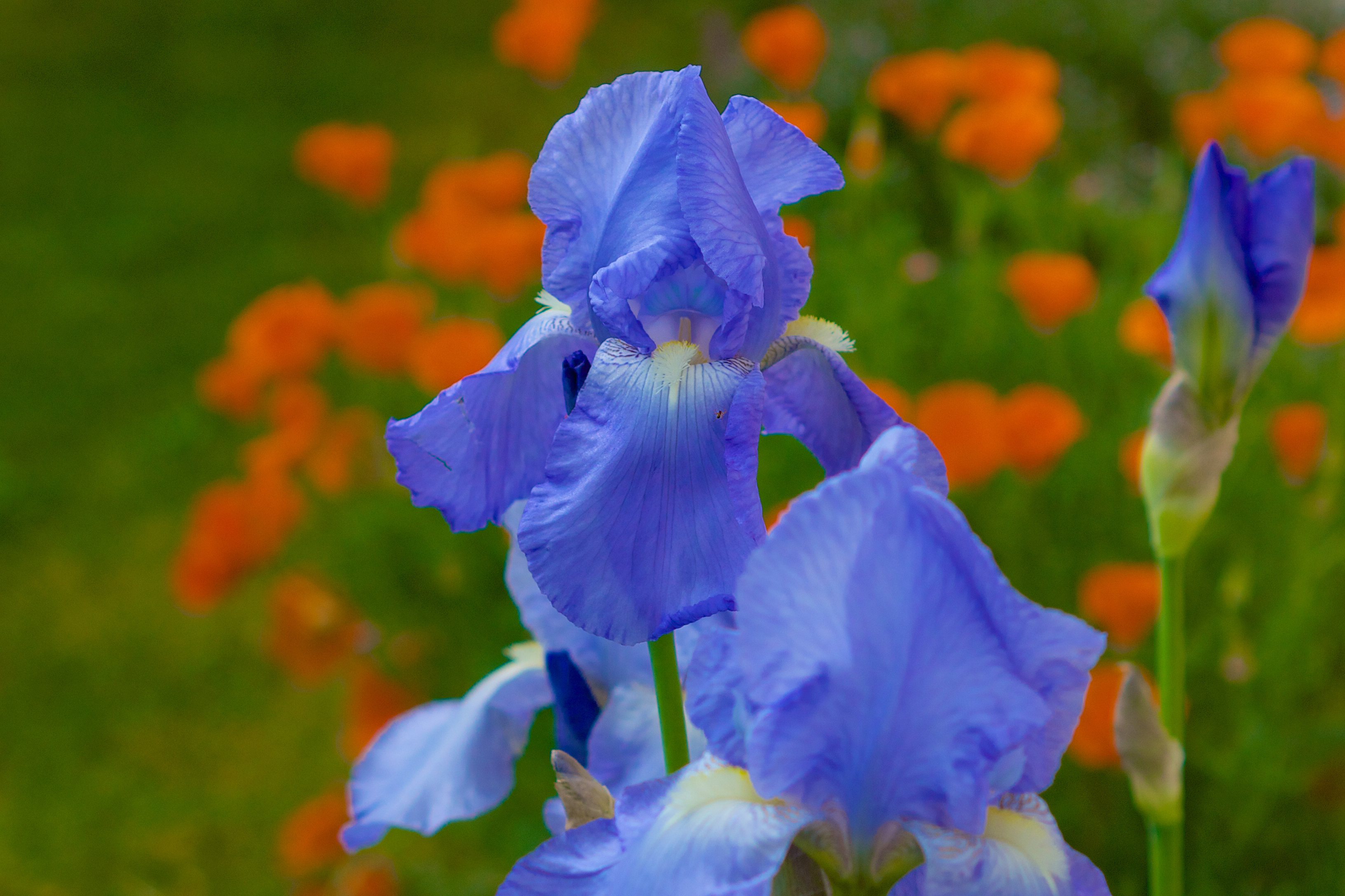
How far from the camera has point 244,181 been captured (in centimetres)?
509

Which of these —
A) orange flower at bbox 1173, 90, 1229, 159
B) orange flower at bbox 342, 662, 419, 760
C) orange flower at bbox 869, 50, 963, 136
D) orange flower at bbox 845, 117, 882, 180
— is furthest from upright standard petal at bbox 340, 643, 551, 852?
orange flower at bbox 1173, 90, 1229, 159

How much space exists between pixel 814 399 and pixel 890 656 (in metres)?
0.16

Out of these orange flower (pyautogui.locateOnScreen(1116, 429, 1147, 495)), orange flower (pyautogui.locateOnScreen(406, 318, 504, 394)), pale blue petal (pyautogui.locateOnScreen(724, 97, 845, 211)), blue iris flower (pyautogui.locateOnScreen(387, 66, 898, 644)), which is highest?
pale blue petal (pyautogui.locateOnScreen(724, 97, 845, 211))

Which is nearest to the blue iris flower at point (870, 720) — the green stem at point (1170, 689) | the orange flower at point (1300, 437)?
the green stem at point (1170, 689)

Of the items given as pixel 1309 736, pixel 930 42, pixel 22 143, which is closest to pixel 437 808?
pixel 1309 736

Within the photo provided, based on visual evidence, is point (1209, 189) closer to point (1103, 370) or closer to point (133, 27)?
point (1103, 370)

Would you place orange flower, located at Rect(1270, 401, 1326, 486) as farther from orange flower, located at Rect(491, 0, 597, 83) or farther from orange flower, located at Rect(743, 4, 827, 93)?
orange flower, located at Rect(491, 0, 597, 83)

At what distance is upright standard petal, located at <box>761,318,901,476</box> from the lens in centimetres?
61

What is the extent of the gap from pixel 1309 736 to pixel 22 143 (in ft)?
18.8

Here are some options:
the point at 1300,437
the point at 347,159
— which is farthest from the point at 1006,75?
the point at 347,159

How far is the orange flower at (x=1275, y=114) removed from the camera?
6.41 ft

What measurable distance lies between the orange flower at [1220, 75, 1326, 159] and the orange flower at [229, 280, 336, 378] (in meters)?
1.59

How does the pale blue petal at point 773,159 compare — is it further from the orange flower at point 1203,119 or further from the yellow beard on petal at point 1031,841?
the orange flower at point 1203,119

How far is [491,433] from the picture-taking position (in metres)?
0.63
